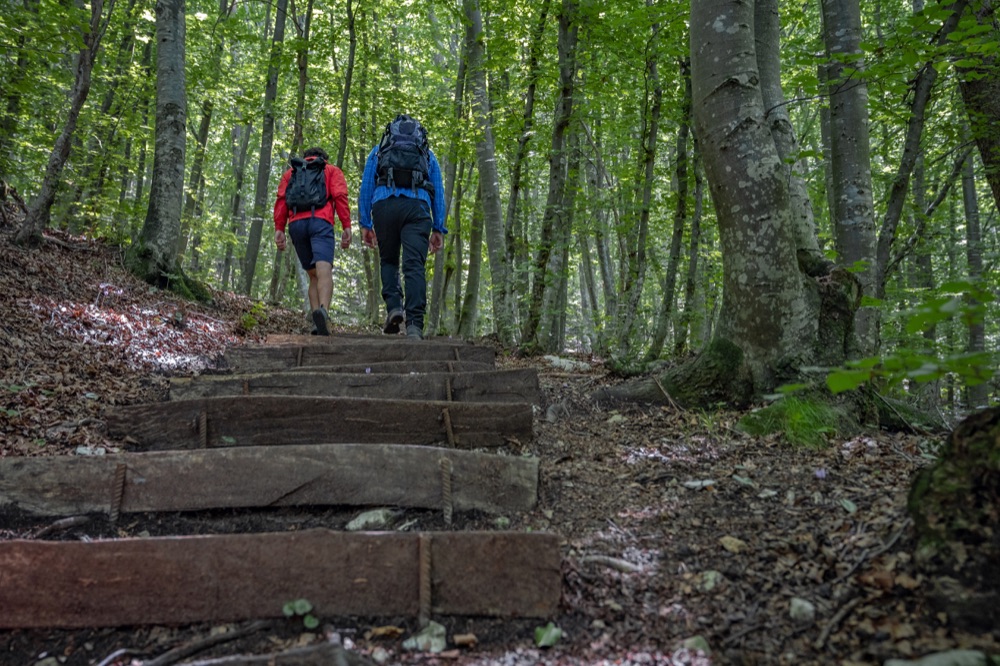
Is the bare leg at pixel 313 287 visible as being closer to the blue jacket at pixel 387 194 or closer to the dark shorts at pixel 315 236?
the dark shorts at pixel 315 236

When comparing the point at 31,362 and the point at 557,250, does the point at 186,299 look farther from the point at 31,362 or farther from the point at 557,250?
the point at 557,250

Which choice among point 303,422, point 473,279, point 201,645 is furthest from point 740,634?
point 473,279

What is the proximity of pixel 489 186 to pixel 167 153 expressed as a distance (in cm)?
531

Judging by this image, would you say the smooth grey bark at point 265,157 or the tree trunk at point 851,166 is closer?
the tree trunk at point 851,166

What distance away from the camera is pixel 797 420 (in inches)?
152

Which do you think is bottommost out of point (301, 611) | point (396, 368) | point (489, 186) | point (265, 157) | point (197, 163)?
point (301, 611)

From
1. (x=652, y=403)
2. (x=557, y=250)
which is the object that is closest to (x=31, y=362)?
(x=652, y=403)

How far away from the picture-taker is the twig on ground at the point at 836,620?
6.37 feet

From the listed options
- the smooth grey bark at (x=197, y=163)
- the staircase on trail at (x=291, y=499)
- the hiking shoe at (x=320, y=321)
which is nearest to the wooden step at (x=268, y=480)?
the staircase on trail at (x=291, y=499)

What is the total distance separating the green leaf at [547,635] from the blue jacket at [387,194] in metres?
5.84

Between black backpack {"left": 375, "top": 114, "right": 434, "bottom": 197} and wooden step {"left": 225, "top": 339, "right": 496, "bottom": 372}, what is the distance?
2.02 m

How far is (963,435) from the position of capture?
6.86 feet

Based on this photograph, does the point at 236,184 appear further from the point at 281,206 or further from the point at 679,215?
the point at 679,215

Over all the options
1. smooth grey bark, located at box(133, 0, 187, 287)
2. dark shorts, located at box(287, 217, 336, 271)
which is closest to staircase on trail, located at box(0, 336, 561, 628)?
dark shorts, located at box(287, 217, 336, 271)
